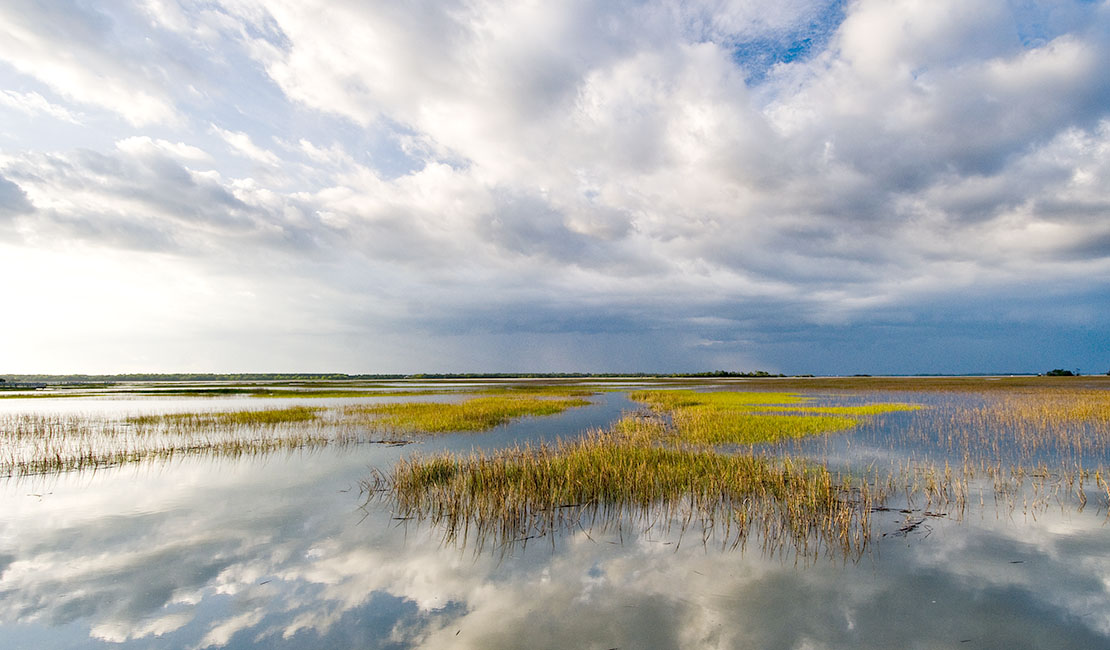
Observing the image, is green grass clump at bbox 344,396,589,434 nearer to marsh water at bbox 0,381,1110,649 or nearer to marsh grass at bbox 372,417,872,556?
marsh grass at bbox 372,417,872,556

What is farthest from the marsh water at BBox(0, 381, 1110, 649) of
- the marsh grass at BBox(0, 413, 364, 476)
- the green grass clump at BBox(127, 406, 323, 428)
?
the green grass clump at BBox(127, 406, 323, 428)

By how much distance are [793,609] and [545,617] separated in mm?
3946

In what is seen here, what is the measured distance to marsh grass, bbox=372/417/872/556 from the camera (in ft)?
34.5

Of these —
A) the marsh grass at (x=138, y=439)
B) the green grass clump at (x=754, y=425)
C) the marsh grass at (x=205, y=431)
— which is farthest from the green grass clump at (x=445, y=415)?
the green grass clump at (x=754, y=425)

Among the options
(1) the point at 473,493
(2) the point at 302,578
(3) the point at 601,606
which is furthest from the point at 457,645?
(1) the point at 473,493

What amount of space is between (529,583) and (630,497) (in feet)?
17.5

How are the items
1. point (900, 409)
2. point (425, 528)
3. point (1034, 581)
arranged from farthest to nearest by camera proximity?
point (900, 409) < point (425, 528) < point (1034, 581)

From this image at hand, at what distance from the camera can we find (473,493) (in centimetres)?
1329

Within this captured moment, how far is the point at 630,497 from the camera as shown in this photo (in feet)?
43.0

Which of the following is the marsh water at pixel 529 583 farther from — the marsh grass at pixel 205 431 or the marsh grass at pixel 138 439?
the marsh grass at pixel 205 431

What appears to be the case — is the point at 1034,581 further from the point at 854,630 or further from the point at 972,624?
the point at 854,630

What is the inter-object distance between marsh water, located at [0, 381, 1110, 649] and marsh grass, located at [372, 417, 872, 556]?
0.58 m

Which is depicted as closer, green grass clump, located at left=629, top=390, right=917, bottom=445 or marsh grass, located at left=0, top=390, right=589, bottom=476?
marsh grass, located at left=0, top=390, right=589, bottom=476

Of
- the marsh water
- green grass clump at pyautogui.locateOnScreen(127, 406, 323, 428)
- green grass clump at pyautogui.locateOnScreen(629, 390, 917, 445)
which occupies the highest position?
green grass clump at pyautogui.locateOnScreen(629, 390, 917, 445)
